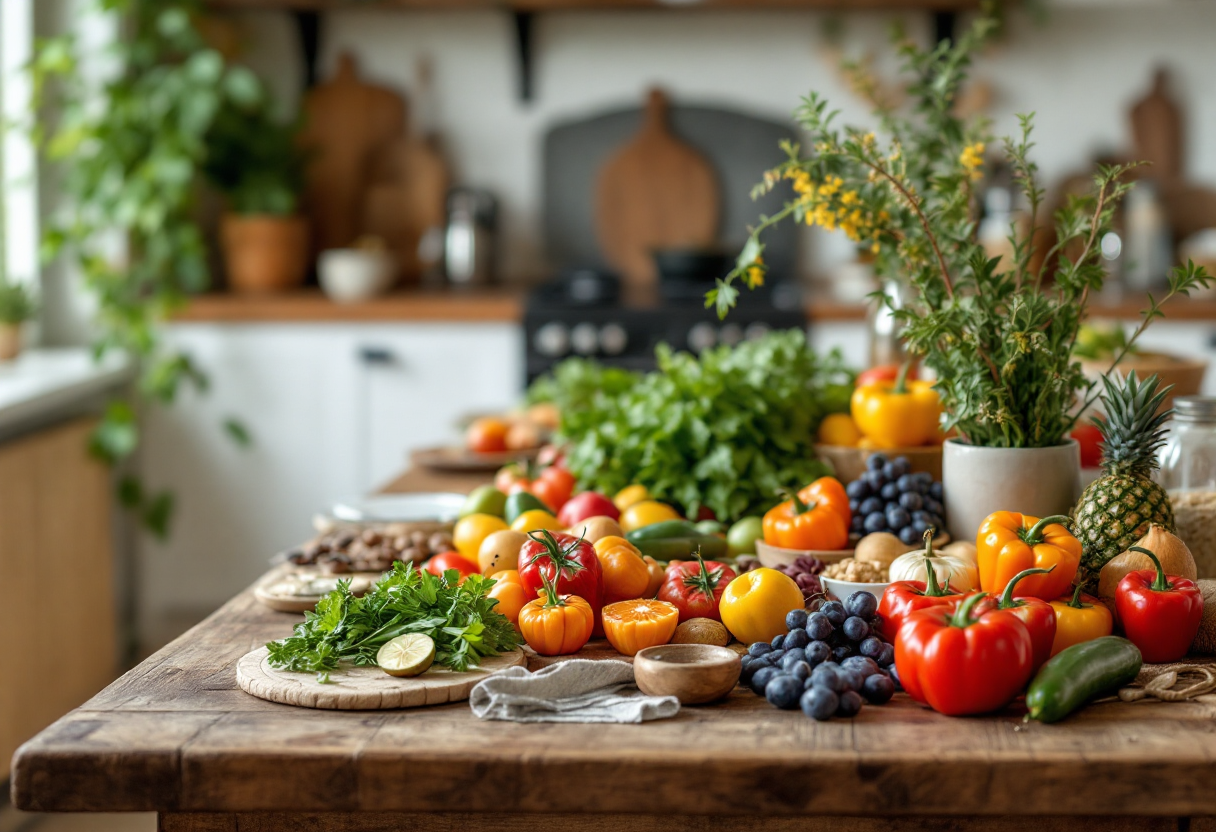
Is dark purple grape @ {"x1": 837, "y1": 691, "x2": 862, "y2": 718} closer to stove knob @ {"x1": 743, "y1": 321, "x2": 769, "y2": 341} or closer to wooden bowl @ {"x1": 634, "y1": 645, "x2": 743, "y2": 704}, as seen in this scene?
wooden bowl @ {"x1": 634, "y1": 645, "x2": 743, "y2": 704}

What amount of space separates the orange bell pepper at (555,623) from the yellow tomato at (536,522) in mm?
303

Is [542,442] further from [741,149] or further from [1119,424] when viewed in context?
[741,149]

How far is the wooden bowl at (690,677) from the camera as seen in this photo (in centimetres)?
122

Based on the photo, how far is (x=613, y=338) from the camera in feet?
13.2

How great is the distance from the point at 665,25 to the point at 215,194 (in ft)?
5.89

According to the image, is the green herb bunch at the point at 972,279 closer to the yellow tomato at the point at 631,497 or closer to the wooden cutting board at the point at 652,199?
the yellow tomato at the point at 631,497

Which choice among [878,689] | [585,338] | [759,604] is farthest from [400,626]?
[585,338]

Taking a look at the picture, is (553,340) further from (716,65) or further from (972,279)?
(972,279)

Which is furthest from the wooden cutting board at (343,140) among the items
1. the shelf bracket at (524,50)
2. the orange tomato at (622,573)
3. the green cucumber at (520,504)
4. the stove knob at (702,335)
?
the orange tomato at (622,573)

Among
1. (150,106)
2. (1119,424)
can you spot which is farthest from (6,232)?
(1119,424)

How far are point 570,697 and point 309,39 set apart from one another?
3992 mm

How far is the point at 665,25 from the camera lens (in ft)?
15.5

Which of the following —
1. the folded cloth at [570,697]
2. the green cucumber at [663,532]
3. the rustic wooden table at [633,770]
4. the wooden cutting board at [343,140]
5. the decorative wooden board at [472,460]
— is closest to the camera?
the rustic wooden table at [633,770]

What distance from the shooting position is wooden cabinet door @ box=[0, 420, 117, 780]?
3.18 m
